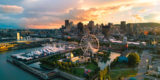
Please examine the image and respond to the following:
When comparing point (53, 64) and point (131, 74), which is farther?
point (53, 64)

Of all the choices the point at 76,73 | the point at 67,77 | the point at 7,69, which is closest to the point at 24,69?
the point at 7,69

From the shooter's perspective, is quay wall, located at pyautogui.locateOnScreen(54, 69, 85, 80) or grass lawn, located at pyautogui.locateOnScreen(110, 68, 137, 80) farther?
quay wall, located at pyautogui.locateOnScreen(54, 69, 85, 80)

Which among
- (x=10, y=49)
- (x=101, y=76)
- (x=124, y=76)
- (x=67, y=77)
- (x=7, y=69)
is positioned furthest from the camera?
(x=10, y=49)

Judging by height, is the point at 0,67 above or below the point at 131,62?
below

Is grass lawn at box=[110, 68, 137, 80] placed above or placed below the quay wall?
above

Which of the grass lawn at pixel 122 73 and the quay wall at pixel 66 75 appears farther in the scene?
the quay wall at pixel 66 75

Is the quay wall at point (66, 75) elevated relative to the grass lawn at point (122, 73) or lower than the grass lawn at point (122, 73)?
lower

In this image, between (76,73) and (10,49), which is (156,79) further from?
(10,49)

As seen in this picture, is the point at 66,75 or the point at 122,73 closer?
the point at 122,73
